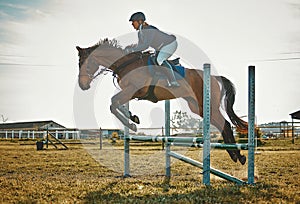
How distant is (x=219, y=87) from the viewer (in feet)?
23.7

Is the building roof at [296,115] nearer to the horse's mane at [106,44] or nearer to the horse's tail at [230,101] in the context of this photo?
the horse's tail at [230,101]

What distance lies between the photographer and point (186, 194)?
4.59 meters

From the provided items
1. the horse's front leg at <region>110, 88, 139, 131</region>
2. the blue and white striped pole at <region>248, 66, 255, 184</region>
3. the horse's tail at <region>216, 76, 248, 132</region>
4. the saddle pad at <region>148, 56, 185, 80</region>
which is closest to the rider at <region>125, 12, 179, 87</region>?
the saddle pad at <region>148, 56, 185, 80</region>

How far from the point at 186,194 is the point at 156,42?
272cm

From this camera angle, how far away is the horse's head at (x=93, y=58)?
6.52 metres

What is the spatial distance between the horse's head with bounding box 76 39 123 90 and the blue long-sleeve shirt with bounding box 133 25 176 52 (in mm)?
440

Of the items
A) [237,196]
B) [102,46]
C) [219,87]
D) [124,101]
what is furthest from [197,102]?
[237,196]

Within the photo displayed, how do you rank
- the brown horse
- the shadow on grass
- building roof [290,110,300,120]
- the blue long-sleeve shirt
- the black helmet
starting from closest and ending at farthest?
1. the shadow on grass
2. the blue long-sleeve shirt
3. the black helmet
4. the brown horse
5. building roof [290,110,300,120]

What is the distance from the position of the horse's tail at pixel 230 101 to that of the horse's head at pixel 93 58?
6.71 feet

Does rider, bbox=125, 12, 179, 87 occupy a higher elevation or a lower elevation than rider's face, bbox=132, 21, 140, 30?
lower

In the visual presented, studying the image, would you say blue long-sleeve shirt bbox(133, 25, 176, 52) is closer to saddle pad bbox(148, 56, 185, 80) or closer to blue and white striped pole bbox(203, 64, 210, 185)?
saddle pad bbox(148, 56, 185, 80)

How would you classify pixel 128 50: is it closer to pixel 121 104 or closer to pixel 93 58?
pixel 93 58

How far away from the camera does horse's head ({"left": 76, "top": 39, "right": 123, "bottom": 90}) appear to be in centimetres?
652

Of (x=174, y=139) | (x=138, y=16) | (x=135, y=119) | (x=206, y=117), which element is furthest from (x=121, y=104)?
(x=206, y=117)
